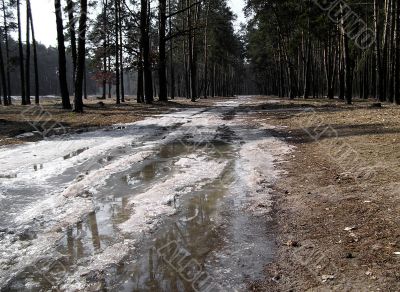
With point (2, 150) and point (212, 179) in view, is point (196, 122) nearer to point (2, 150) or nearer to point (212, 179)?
point (2, 150)

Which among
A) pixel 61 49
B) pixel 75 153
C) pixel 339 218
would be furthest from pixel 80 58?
pixel 339 218

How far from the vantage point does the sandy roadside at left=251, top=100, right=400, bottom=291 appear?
3803mm

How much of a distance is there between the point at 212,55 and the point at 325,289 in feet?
177

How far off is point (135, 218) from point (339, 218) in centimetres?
264

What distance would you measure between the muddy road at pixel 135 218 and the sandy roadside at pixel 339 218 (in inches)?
11.4

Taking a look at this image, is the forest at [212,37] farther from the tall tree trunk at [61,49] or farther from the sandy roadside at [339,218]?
the sandy roadside at [339,218]

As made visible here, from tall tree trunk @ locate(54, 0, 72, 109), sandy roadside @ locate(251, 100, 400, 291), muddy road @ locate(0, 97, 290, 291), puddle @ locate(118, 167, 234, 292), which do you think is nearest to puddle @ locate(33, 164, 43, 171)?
muddy road @ locate(0, 97, 290, 291)

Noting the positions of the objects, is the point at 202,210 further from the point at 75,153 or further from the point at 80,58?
the point at 80,58

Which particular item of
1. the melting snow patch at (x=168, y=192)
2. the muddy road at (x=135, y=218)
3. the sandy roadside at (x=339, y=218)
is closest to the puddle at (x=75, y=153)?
the muddy road at (x=135, y=218)

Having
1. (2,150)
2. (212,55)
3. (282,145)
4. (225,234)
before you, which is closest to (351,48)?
(212,55)

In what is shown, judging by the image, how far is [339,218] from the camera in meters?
5.30

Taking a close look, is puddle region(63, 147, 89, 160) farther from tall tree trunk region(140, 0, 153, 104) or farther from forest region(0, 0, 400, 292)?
tall tree trunk region(140, 0, 153, 104)

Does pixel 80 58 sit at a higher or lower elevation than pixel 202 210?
higher

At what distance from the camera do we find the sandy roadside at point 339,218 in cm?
380
